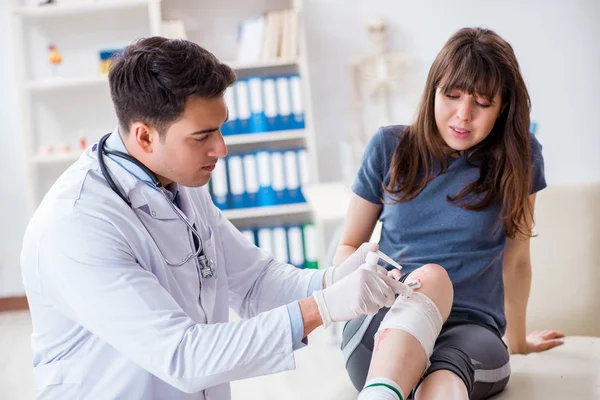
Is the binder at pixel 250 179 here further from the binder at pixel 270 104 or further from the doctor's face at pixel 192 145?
the doctor's face at pixel 192 145

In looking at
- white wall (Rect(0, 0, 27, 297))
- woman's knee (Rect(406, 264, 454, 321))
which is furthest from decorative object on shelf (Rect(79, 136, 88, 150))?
woman's knee (Rect(406, 264, 454, 321))

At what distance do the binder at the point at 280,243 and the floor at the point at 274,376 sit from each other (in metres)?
0.65

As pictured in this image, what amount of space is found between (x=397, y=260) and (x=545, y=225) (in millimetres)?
503

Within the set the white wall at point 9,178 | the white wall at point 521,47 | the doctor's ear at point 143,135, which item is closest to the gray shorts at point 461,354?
the doctor's ear at point 143,135

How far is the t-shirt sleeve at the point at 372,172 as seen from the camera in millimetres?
1696

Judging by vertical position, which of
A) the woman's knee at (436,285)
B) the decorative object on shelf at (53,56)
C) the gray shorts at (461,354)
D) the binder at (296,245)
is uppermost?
the decorative object on shelf at (53,56)

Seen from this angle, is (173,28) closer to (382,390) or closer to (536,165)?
(536,165)

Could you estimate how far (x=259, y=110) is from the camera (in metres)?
4.00

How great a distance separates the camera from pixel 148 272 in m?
1.26

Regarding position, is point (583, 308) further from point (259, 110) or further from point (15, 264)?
point (15, 264)

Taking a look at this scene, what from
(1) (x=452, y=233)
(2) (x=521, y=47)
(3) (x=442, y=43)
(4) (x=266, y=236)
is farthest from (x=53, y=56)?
(1) (x=452, y=233)

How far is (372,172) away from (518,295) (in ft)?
1.48

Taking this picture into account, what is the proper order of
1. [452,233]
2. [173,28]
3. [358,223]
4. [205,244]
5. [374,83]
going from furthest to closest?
[374,83] < [173,28] < [358,223] < [452,233] < [205,244]

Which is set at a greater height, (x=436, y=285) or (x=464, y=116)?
(x=464, y=116)
